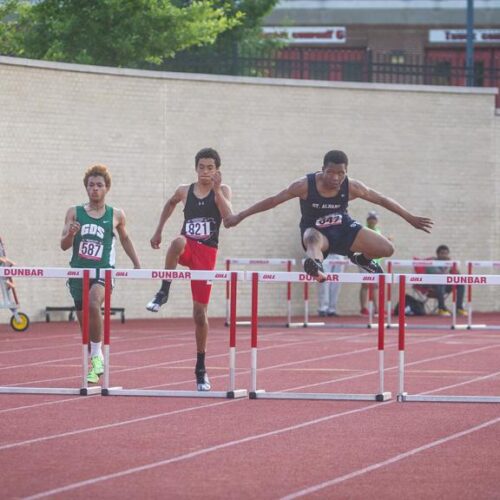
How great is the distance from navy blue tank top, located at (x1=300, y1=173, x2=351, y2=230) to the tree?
16884 millimetres

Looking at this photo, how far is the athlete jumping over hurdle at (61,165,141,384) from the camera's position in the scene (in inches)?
521

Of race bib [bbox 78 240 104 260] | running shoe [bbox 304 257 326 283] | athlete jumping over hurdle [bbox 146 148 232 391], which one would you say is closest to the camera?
running shoe [bbox 304 257 326 283]

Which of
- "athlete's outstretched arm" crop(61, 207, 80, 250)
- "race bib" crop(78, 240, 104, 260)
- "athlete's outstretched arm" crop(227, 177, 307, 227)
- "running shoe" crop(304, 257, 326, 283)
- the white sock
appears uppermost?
"athlete's outstretched arm" crop(227, 177, 307, 227)

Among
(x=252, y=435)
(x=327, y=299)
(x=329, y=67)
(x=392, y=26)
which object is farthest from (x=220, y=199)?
(x=392, y=26)

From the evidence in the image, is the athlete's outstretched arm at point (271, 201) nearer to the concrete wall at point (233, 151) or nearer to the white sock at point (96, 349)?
the white sock at point (96, 349)

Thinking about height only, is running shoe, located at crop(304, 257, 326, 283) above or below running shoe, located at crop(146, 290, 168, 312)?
above

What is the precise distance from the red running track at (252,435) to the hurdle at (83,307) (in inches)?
8.4

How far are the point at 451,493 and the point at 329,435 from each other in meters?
2.40

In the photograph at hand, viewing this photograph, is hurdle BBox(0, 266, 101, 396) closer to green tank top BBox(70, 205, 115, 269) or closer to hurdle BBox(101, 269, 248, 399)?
hurdle BBox(101, 269, 248, 399)

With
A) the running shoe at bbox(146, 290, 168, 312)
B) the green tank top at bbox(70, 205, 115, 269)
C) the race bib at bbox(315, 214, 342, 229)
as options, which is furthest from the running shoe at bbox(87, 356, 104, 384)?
the race bib at bbox(315, 214, 342, 229)

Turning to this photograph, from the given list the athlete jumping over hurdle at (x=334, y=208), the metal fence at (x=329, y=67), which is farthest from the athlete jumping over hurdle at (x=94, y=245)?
the metal fence at (x=329, y=67)

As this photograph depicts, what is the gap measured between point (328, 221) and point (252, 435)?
3.04 metres

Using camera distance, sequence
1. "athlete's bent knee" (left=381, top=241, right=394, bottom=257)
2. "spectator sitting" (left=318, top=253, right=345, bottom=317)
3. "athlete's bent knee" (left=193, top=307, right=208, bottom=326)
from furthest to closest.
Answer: "spectator sitting" (left=318, top=253, right=345, bottom=317)
"athlete's bent knee" (left=193, top=307, right=208, bottom=326)
"athlete's bent knee" (left=381, top=241, right=394, bottom=257)

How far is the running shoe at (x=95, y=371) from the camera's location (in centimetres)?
1323
